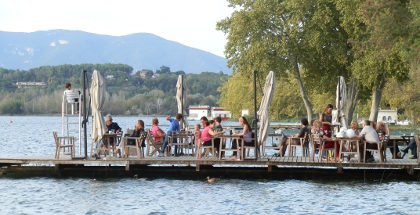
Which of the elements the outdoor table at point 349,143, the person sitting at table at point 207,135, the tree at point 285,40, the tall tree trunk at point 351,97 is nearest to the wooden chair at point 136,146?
the person sitting at table at point 207,135

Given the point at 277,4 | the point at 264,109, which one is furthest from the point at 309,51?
the point at 264,109

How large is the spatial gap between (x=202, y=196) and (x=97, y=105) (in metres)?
4.82

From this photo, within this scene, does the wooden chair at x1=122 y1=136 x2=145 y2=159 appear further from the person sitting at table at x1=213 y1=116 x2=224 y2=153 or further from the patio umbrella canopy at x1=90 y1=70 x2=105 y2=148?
the person sitting at table at x1=213 y1=116 x2=224 y2=153

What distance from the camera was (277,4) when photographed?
62.2 m

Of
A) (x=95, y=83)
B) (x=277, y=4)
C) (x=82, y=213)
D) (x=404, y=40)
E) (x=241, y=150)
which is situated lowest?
(x=82, y=213)

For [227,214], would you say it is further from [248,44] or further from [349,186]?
[248,44]

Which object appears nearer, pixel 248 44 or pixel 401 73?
pixel 401 73

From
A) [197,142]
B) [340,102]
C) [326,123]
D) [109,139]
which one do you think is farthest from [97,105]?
[340,102]

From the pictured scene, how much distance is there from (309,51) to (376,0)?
18.8m

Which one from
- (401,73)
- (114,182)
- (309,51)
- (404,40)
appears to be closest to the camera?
(114,182)

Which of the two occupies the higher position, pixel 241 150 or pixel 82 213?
pixel 241 150

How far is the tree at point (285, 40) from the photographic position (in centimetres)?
5941

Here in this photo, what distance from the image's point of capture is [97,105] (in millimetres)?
25984

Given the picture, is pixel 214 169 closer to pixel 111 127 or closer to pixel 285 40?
pixel 111 127
